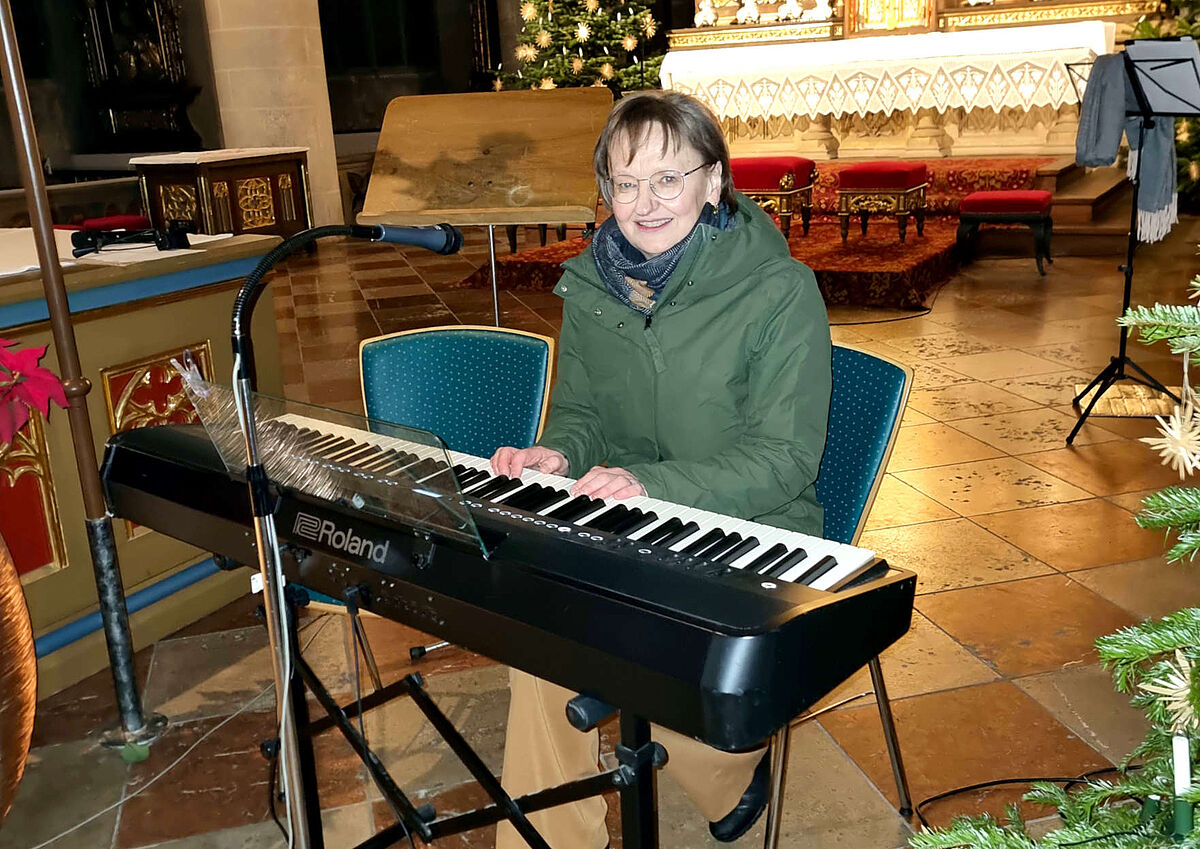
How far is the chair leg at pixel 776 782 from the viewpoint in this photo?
70.8 inches

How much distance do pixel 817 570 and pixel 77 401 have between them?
1.76 meters

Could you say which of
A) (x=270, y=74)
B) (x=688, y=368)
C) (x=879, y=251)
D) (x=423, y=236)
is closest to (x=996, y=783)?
(x=688, y=368)

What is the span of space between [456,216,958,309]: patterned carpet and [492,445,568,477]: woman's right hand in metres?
4.86

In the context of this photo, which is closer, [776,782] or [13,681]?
[13,681]

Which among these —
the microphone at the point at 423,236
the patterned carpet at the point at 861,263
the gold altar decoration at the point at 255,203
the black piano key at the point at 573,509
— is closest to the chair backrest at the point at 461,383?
the black piano key at the point at 573,509

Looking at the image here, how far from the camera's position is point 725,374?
1956 millimetres

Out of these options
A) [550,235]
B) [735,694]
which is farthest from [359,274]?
[735,694]

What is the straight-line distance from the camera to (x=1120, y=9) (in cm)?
938

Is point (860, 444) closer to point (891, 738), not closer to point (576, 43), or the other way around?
point (891, 738)

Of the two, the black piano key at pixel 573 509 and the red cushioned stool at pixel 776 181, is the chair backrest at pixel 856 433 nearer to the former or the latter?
the black piano key at pixel 573 509

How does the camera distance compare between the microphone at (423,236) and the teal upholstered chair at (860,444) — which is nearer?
the microphone at (423,236)

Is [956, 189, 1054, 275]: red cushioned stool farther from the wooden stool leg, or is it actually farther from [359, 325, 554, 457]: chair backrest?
[359, 325, 554, 457]: chair backrest

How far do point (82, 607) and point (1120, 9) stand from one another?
9.54 meters

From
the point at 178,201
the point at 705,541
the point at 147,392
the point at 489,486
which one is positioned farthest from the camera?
the point at 178,201
